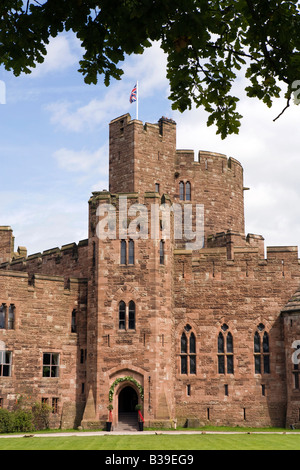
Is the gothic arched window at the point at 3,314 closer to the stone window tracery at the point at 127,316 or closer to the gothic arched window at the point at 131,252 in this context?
the stone window tracery at the point at 127,316

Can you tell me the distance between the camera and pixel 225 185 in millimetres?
43500

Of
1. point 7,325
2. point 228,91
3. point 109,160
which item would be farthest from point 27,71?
point 109,160

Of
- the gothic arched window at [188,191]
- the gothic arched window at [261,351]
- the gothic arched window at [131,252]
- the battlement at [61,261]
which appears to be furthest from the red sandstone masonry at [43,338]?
the gothic arched window at [188,191]

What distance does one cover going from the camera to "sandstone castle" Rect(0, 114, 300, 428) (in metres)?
32.6

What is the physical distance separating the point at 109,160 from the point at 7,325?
13.7 metres

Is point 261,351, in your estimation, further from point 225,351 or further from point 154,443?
point 154,443

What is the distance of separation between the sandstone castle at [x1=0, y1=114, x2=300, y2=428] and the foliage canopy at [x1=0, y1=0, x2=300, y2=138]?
2552cm

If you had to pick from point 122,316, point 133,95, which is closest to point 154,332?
point 122,316

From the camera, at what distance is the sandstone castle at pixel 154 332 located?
32.6 m

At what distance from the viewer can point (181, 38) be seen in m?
7.09

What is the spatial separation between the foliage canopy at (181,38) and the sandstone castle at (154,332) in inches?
1005

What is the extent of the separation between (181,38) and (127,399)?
30820mm

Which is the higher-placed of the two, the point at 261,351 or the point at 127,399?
the point at 261,351

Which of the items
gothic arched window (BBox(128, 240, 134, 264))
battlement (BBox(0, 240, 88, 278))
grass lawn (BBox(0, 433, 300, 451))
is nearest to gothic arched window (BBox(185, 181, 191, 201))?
battlement (BBox(0, 240, 88, 278))
